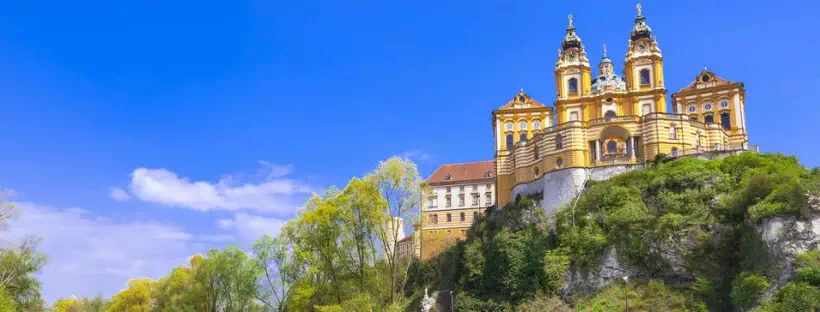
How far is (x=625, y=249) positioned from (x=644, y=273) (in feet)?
6.49

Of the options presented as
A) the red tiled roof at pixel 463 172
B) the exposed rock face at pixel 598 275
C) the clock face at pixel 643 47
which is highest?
the clock face at pixel 643 47

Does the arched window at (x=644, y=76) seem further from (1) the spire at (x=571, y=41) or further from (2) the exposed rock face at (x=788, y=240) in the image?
(2) the exposed rock face at (x=788, y=240)

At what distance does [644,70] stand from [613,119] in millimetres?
10173

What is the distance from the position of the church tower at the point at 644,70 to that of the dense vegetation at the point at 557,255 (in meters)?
10.7

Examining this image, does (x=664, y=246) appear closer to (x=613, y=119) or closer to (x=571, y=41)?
(x=613, y=119)

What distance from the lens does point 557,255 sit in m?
51.4

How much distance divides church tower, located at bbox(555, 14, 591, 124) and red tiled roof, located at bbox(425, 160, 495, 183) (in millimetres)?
19195

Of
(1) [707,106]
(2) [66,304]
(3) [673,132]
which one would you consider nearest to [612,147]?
(3) [673,132]

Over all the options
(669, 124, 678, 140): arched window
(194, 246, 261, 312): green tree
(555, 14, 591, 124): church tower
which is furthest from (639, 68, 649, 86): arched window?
(194, 246, 261, 312): green tree

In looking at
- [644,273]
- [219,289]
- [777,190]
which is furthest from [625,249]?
[219,289]

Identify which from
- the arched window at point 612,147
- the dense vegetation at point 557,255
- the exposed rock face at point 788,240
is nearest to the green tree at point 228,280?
the dense vegetation at point 557,255

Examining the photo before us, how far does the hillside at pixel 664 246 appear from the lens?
39125mm

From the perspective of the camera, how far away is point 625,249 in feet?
157

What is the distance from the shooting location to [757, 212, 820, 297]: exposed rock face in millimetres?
38062
